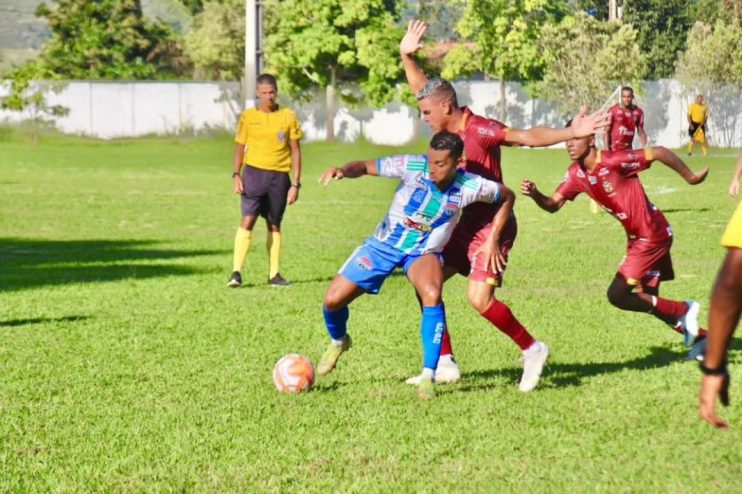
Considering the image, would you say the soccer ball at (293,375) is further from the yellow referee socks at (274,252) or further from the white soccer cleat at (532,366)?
the yellow referee socks at (274,252)

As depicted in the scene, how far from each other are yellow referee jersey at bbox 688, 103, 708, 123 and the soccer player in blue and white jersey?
36.3 meters

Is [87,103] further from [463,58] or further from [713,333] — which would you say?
[713,333]

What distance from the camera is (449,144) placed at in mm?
8016

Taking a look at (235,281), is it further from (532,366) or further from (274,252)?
(532,366)

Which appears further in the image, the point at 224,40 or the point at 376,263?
the point at 224,40

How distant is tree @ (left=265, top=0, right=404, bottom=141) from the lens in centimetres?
6247

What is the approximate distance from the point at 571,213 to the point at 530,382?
16.5 metres

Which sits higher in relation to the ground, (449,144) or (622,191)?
(449,144)

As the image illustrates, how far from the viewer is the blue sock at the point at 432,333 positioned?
27.0 ft

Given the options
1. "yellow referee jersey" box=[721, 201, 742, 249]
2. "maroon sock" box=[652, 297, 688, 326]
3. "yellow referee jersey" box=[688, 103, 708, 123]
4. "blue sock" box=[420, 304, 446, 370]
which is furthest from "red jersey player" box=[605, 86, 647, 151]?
"yellow referee jersey" box=[688, 103, 708, 123]

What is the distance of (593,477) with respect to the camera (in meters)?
6.23

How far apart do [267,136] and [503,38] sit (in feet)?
156

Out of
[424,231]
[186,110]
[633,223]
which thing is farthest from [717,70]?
[424,231]

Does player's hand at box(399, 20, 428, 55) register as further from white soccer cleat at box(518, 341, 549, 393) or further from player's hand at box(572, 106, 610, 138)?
white soccer cleat at box(518, 341, 549, 393)
